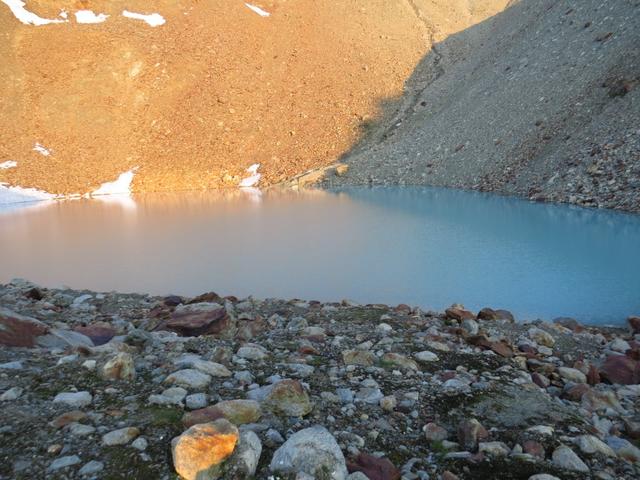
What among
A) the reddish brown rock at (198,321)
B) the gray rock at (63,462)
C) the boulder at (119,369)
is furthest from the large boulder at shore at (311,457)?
the reddish brown rock at (198,321)

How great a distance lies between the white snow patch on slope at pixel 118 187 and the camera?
40625mm

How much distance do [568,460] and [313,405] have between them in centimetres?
173

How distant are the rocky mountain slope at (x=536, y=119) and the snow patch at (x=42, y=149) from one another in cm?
2672

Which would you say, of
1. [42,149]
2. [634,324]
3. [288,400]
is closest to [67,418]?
[288,400]

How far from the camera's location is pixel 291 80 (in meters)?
50.4

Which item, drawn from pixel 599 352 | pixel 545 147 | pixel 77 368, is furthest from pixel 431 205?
pixel 77 368

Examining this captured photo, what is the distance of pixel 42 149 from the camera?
42938 millimetres

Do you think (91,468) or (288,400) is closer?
(91,468)

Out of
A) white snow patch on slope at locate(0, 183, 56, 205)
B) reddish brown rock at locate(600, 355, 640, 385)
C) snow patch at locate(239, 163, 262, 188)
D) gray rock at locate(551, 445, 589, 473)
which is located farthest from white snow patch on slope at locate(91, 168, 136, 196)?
gray rock at locate(551, 445, 589, 473)

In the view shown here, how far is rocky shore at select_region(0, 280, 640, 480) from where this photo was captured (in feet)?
9.07

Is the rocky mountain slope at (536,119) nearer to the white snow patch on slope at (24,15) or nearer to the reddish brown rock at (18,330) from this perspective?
the reddish brown rock at (18,330)

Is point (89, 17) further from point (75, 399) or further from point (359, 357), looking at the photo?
point (75, 399)

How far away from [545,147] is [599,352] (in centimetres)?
2110

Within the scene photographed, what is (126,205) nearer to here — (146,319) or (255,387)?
(146,319)
